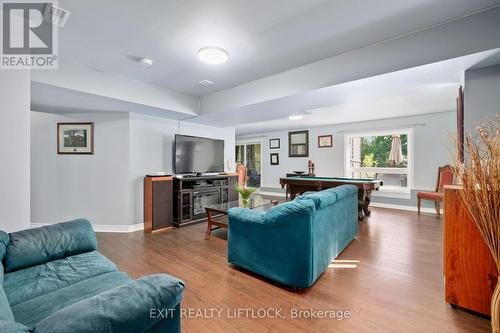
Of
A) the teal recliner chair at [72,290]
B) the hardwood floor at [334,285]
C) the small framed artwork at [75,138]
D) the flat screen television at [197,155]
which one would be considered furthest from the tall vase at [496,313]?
the small framed artwork at [75,138]

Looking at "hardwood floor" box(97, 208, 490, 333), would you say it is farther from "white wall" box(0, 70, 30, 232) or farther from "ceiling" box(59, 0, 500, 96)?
"ceiling" box(59, 0, 500, 96)

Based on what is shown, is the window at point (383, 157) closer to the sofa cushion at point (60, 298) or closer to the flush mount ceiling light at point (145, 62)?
the flush mount ceiling light at point (145, 62)

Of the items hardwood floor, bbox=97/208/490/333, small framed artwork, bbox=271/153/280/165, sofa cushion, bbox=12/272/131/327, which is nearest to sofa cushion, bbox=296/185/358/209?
hardwood floor, bbox=97/208/490/333

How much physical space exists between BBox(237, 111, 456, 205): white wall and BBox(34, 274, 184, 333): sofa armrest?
4.67m

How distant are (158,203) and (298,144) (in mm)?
4987

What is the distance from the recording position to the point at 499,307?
146 centimetres

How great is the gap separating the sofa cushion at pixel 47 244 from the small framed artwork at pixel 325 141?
6.29m

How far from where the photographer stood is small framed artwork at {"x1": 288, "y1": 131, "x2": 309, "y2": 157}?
24.2 feet

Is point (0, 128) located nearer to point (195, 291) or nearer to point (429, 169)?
point (195, 291)

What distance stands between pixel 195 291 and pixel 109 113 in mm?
3527

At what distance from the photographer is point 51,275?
152 cm

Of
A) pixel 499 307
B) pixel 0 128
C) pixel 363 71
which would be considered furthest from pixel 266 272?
pixel 0 128

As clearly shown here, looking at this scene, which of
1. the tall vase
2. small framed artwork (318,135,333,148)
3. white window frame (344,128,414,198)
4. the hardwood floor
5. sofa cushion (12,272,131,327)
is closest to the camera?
sofa cushion (12,272,131,327)

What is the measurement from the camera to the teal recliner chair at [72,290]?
0.77 meters
